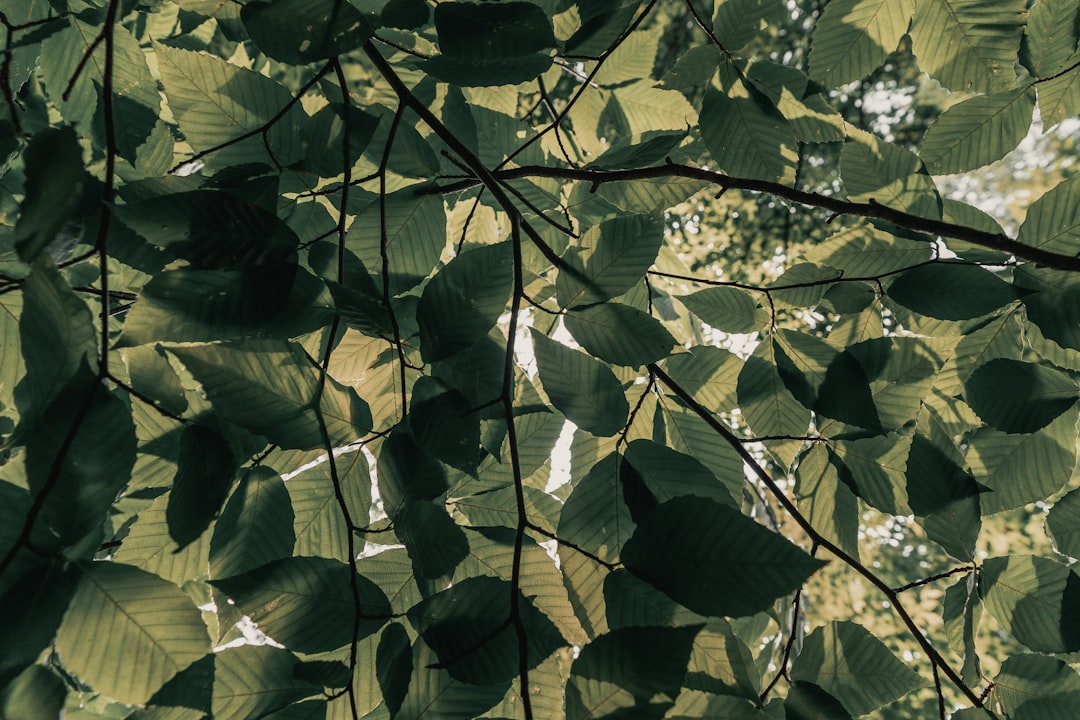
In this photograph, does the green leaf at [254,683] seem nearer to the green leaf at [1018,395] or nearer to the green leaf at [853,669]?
the green leaf at [853,669]

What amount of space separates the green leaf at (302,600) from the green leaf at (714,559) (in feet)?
0.80

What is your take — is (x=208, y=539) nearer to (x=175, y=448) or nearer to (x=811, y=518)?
(x=175, y=448)

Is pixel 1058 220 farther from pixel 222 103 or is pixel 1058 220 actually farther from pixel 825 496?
pixel 222 103

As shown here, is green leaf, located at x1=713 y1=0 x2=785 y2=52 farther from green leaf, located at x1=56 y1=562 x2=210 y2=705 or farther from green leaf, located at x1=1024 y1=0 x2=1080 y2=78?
green leaf, located at x1=56 y1=562 x2=210 y2=705

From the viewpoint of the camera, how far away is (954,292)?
0.78 m

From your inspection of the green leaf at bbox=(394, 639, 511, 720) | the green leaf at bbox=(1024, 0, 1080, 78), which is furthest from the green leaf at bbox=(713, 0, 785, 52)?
the green leaf at bbox=(394, 639, 511, 720)

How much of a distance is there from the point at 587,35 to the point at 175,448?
0.65m

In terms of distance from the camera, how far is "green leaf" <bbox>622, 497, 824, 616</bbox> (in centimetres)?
45

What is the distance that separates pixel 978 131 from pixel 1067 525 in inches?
20.3

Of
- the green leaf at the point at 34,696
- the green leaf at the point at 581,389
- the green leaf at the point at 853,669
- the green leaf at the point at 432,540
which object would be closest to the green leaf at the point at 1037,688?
the green leaf at the point at 853,669

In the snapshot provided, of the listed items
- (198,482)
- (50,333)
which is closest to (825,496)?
(198,482)

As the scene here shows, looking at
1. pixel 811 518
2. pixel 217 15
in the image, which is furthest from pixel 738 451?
pixel 217 15

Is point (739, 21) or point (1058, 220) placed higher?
point (739, 21)

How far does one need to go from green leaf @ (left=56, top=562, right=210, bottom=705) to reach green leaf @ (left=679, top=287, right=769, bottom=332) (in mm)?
716
